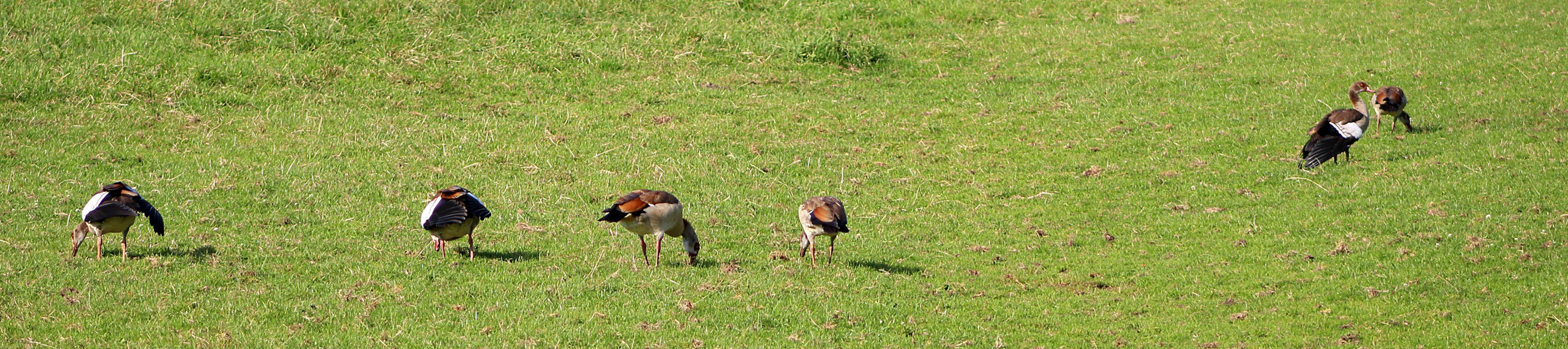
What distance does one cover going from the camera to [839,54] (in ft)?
78.0

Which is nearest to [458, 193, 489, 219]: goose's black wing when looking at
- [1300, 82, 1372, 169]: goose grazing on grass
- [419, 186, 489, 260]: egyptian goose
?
[419, 186, 489, 260]: egyptian goose

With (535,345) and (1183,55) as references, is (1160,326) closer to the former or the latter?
(535,345)

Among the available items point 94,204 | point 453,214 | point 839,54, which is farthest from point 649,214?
point 839,54

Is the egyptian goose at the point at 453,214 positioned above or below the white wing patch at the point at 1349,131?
above

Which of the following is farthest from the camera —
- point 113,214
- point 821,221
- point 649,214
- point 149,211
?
point 649,214

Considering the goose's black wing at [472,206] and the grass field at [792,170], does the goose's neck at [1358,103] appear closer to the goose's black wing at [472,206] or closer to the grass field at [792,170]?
the grass field at [792,170]

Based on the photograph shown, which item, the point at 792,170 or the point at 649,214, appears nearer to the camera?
the point at 649,214

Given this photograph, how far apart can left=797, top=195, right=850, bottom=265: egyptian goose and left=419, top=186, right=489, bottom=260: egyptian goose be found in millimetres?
3194

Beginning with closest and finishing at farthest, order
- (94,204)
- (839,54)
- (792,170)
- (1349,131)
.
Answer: (94,204), (1349,131), (792,170), (839,54)

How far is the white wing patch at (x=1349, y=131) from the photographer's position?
1647cm

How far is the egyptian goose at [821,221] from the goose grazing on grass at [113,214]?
6.26 meters

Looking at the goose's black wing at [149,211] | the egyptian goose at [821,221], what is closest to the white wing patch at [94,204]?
the goose's black wing at [149,211]

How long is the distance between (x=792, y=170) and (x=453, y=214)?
6602 mm

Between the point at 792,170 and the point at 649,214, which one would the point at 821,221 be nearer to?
the point at 649,214
